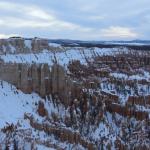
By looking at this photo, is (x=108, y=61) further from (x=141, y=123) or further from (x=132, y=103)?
(x=141, y=123)

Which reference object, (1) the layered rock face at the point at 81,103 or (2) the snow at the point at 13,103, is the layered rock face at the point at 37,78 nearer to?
(1) the layered rock face at the point at 81,103

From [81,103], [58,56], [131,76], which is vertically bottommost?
[131,76]

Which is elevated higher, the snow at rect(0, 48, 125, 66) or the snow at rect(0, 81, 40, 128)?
the snow at rect(0, 48, 125, 66)

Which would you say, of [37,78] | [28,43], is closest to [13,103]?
[37,78]

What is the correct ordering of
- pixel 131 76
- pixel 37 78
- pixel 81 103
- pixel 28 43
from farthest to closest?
pixel 131 76 → pixel 28 43 → pixel 81 103 → pixel 37 78

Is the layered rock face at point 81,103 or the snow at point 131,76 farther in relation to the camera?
the snow at point 131,76

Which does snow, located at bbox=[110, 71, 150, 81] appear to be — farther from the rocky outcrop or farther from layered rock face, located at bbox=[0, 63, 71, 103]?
the rocky outcrop

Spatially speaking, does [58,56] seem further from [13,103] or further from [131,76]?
[13,103]

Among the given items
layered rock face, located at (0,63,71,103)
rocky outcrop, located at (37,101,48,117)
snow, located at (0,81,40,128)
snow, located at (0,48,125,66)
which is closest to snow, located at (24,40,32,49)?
snow, located at (0,48,125,66)

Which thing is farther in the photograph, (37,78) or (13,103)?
(37,78)

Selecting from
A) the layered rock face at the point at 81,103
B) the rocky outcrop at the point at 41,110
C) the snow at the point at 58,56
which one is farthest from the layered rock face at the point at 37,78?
the snow at the point at 58,56

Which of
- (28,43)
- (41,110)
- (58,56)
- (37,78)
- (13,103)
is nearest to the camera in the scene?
(13,103)
